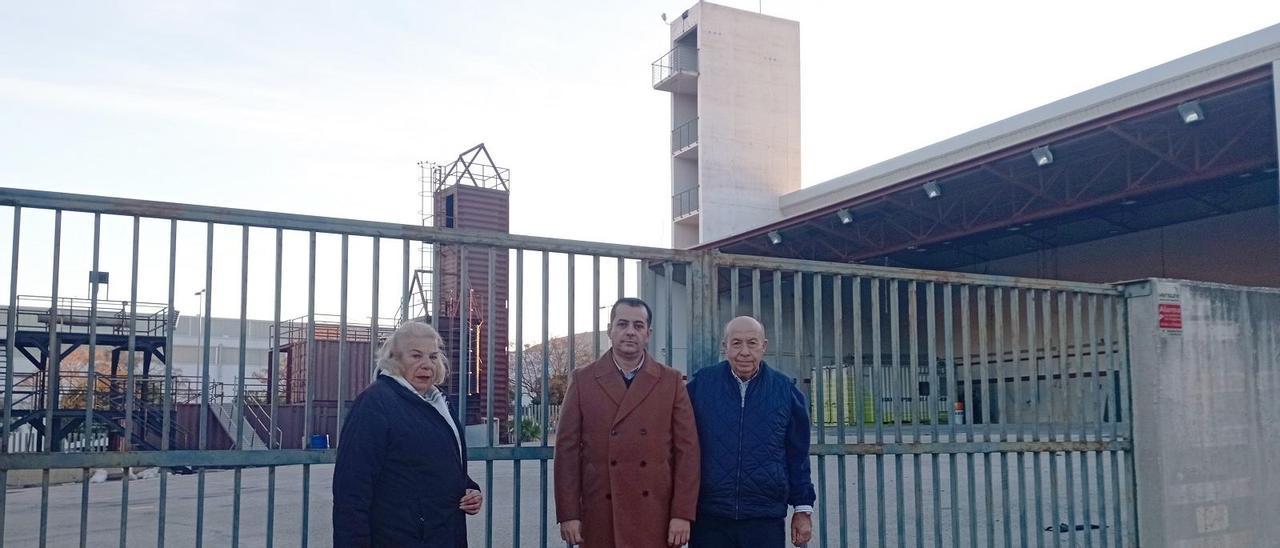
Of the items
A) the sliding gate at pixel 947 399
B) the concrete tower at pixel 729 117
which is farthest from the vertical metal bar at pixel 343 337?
the concrete tower at pixel 729 117

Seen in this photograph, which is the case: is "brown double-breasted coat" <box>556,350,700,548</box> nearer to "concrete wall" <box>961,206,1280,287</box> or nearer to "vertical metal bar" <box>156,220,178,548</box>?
"vertical metal bar" <box>156,220,178,548</box>

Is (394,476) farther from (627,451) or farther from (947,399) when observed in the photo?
(947,399)

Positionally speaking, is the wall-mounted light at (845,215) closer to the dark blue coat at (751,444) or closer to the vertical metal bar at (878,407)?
the vertical metal bar at (878,407)

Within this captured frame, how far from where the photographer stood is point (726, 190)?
134 feet

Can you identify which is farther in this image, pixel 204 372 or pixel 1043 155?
pixel 1043 155

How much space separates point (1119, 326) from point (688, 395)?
4217 mm

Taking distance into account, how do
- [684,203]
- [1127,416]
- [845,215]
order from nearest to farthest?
[1127,416] → [845,215] → [684,203]

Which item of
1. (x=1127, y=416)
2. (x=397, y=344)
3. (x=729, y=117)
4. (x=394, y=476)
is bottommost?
(x=394, y=476)

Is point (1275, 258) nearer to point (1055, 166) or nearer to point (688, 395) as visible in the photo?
point (1055, 166)

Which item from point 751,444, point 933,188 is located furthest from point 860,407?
point 933,188

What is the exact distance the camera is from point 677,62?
139ft

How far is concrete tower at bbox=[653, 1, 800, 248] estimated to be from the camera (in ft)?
134

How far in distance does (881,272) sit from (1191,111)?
535 inches

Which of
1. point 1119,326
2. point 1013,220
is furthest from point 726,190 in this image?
point 1119,326
